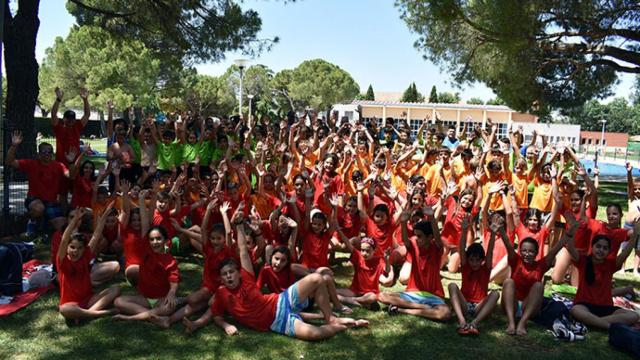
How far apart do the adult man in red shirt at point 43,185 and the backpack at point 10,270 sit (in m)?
1.70

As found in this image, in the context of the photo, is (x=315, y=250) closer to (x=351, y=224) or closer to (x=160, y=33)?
(x=351, y=224)

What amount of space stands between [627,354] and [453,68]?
13.1 meters

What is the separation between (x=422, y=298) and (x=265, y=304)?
177cm

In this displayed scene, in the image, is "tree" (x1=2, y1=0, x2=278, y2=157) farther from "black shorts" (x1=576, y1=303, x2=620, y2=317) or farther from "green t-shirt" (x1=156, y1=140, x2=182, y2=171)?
"black shorts" (x1=576, y1=303, x2=620, y2=317)

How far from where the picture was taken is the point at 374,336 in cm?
497

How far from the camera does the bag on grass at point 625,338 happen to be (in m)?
4.62

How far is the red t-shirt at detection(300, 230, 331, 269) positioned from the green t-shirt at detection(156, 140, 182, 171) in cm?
388

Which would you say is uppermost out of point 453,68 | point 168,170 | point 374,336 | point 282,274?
point 453,68

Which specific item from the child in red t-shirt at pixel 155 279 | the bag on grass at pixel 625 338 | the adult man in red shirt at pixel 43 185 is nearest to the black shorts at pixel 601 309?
the bag on grass at pixel 625 338

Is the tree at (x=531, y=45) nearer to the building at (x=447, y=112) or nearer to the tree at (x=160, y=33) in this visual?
the tree at (x=160, y=33)

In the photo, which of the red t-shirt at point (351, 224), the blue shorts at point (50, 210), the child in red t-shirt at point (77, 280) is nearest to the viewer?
the child in red t-shirt at point (77, 280)

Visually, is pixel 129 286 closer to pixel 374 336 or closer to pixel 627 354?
pixel 374 336

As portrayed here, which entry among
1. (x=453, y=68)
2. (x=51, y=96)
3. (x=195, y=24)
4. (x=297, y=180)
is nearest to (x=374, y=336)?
(x=297, y=180)

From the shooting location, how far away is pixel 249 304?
4.91m
